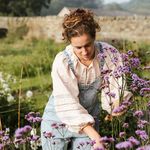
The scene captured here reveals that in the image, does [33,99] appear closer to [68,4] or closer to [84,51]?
[84,51]

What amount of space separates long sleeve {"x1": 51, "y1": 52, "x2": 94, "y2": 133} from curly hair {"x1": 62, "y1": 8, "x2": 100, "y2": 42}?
23cm

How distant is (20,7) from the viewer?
2133 inches

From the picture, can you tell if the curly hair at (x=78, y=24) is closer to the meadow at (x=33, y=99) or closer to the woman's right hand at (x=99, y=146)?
the meadow at (x=33, y=99)

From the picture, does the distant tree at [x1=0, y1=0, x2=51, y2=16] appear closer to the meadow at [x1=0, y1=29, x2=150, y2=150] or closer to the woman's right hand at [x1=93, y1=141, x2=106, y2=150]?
the meadow at [x1=0, y1=29, x2=150, y2=150]

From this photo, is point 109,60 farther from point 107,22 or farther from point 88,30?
point 107,22

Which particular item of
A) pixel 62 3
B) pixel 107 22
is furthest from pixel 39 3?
pixel 62 3

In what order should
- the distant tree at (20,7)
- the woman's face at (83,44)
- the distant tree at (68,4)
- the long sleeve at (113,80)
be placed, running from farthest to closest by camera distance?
1. the distant tree at (68,4)
2. the distant tree at (20,7)
3. the long sleeve at (113,80)
4. the woman's face at (83,44)

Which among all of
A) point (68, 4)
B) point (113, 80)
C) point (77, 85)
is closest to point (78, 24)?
point (77, 85)

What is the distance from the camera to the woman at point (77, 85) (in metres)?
4.20

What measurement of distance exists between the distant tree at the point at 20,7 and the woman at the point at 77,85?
4515 cm

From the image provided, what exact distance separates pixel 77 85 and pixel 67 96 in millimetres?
146

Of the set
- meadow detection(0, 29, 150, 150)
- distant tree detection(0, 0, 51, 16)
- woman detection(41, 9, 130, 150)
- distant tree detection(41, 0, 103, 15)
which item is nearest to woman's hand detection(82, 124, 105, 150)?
woman detection(41, 9, 130, 150)

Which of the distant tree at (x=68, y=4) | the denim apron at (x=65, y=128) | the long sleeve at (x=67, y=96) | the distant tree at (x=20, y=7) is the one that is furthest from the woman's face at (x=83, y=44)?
the distant tree at (x=68, y=4)

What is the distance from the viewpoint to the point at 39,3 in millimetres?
59344
